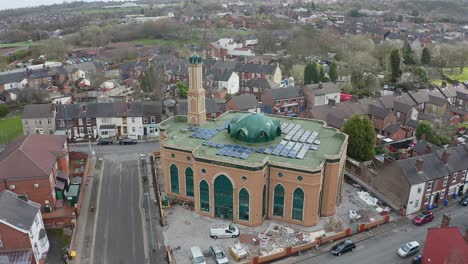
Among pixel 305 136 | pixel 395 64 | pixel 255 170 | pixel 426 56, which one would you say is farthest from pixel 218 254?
pixel 426 56

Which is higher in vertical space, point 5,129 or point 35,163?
point 35,163

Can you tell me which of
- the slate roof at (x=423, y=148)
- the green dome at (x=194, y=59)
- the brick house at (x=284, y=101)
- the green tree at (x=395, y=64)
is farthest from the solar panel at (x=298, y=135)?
the green tree at (x=395, y=64)

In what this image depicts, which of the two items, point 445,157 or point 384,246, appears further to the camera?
point 445,157

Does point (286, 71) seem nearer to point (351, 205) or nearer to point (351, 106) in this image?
point (351, 106)

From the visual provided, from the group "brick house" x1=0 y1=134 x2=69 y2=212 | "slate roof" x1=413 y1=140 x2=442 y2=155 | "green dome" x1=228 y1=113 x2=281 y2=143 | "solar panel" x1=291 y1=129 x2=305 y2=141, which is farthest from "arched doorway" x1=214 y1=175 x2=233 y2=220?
"slate roof" x1=413 y1=140 x2=442 y2=155

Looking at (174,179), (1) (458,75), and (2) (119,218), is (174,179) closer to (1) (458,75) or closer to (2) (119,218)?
(2) (119,218)

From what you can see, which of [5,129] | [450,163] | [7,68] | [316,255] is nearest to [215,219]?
[316,255]

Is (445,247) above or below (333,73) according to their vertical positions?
below
